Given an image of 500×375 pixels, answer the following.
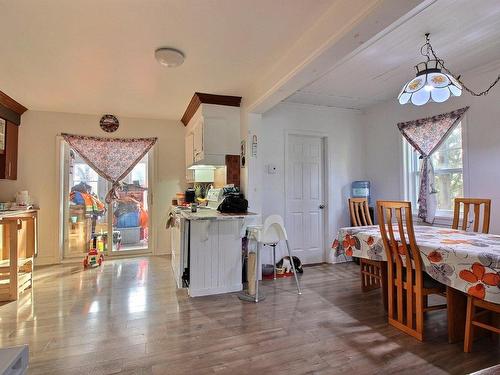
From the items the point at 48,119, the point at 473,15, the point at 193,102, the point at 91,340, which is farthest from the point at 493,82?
the point at 48,119

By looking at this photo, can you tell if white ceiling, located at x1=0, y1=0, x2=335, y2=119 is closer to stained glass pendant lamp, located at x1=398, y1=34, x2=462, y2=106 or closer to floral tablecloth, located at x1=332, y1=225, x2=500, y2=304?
stained glass pendant lamp, located at x1=398, y1=34, x2=462, y2=106

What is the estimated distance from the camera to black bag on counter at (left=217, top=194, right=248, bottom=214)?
3.12m

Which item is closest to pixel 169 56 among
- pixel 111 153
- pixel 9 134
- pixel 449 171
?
pixel 111 153

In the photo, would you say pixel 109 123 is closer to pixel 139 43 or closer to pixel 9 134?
pixel 9 134

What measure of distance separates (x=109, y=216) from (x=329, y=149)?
12.7 ft

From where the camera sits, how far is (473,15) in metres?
2.10

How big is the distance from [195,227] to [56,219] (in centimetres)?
286

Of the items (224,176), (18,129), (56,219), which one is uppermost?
(18,129)

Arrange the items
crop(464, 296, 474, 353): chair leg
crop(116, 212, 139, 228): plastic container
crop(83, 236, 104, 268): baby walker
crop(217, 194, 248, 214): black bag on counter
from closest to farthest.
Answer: crop(464, 296, 474, 353): chair leg → crop(217, 194, 248, 214): black bag on counter → crop(83, 236, 104, 268): baby walker → crop(116, 212, 139, 228): plastic container

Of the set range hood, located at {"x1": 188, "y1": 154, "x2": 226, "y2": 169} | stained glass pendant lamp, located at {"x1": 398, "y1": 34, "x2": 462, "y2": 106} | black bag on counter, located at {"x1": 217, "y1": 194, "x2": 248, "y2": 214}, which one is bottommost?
black bag on counter, located at {"x1": 217, "y1": 194, "x2": 248, "y2": 214}

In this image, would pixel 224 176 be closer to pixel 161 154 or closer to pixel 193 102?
pixel 193 102

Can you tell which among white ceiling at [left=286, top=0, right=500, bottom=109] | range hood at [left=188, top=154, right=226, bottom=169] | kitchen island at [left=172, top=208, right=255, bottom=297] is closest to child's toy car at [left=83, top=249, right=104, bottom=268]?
kitchen island at [left=172, top=208, right=255, bottom=297]

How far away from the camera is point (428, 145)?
3.52 metres

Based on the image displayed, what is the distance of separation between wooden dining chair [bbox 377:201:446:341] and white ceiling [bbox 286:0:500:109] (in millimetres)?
1501
